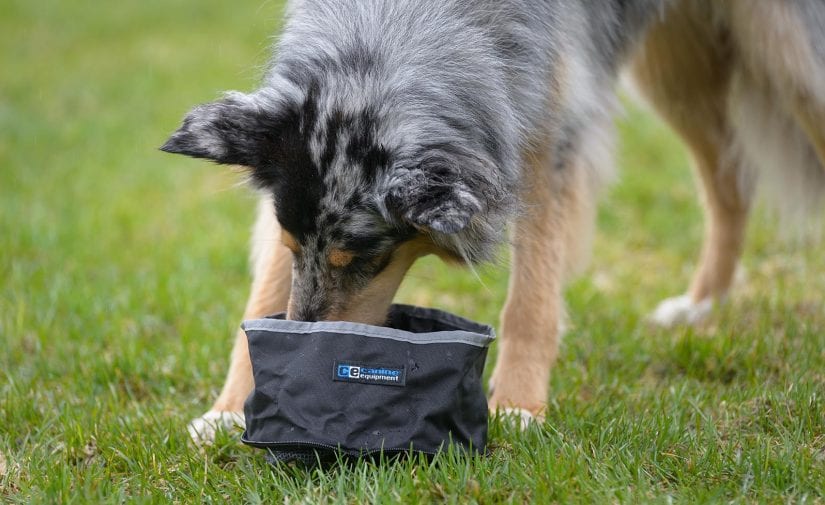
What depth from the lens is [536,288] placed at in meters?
4.02

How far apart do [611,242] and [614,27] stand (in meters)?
2.99

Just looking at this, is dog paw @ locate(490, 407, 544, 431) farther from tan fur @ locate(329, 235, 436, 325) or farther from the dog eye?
the dog eye

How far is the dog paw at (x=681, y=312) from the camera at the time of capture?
16.7 ft

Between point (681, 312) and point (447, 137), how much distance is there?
2.56 metres

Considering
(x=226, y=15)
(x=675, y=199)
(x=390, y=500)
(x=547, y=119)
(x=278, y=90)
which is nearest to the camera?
(x=390, y=500)

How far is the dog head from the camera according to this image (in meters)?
3.11

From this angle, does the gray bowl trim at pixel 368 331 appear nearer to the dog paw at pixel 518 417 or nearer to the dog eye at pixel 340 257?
the dog eye at pixel 340 257

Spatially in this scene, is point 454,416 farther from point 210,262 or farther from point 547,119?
point 210,262

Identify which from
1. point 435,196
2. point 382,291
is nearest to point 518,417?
point 382,291

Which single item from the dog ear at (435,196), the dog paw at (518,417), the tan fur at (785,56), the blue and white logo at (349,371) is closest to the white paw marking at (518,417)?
the dog paw at (518,417)

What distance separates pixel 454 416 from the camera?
3.05m

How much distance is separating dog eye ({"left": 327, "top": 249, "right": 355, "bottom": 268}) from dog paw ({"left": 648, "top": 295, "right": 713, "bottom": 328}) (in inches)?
96.0

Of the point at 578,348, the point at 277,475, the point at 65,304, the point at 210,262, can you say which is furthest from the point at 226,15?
the point at 277,475

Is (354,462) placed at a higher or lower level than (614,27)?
lower
